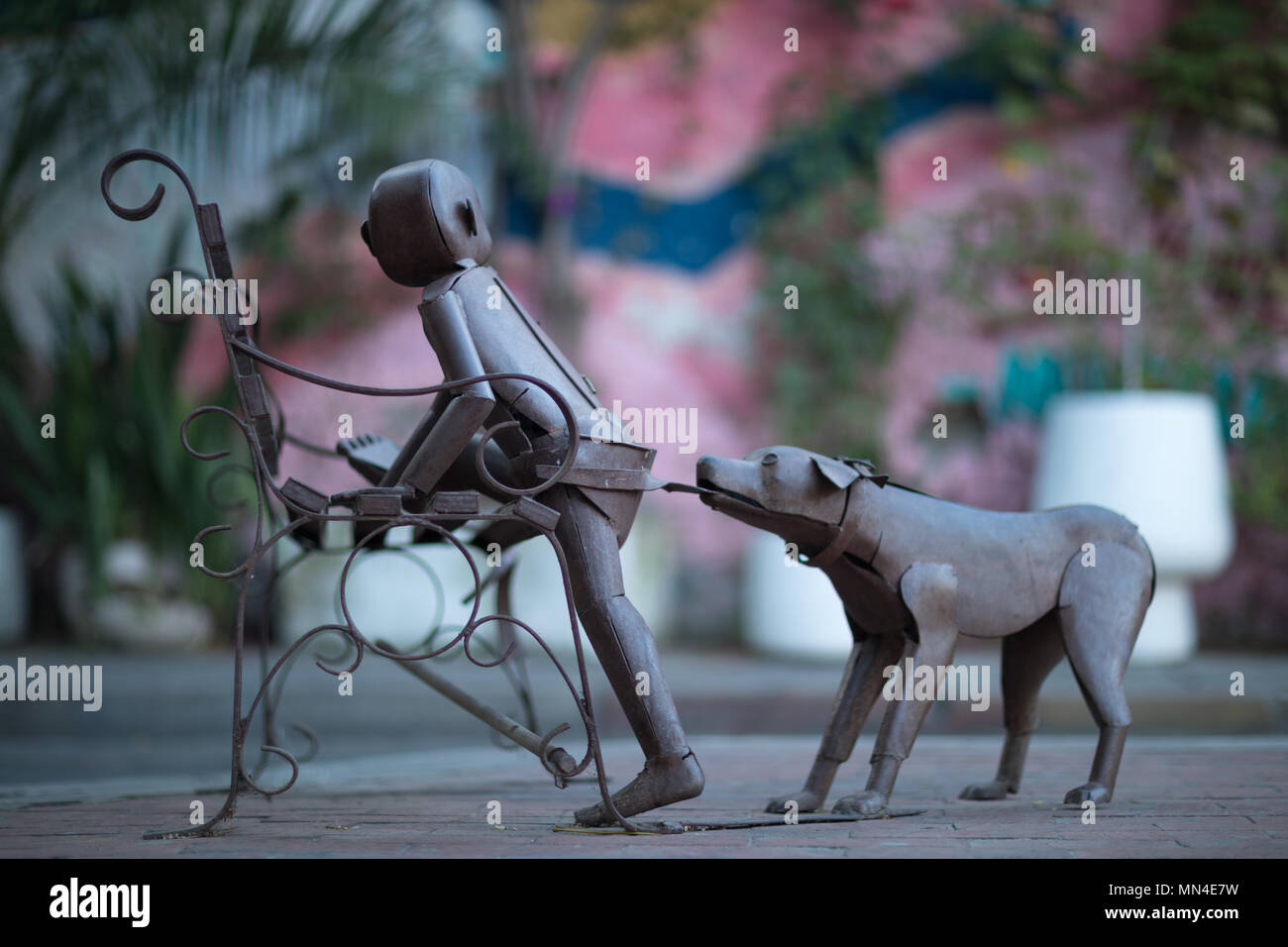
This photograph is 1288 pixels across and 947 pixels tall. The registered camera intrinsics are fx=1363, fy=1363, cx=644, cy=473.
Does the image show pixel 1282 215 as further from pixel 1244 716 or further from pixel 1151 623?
pixel 1244 716

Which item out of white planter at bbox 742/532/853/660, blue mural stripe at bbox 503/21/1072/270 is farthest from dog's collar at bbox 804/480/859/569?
blue mural stripe at bbox 503/21/1072/270

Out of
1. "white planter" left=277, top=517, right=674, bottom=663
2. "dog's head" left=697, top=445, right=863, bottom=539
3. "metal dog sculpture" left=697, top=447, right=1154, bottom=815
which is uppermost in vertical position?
"dog's head" left=697, top=445, right=863, bottom=539

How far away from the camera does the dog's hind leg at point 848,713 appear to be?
9.41 ft

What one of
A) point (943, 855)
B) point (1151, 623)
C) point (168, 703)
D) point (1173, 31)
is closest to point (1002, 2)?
point (1173, 31)

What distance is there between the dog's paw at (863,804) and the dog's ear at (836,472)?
618mm

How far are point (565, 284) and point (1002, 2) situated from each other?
294cm

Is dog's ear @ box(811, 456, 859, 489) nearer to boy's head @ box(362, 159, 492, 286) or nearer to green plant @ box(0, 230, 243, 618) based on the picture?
boy's head @ box(362, 159, 492, 286)

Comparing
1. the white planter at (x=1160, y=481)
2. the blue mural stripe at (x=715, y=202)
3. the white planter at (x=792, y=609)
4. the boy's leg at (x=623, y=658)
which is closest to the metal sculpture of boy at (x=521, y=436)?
the boy's leg at (x=623, y=658)

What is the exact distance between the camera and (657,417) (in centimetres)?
720

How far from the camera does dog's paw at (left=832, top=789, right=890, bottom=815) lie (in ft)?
8.87

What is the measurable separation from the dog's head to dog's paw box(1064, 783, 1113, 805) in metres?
0.79

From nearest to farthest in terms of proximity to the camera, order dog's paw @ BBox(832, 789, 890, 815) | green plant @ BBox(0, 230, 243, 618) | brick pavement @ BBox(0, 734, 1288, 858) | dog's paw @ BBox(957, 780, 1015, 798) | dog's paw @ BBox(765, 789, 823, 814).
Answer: brick pavement @ BBox(0, 734, 1288, 858), dog's paw @ BBox(832, 789, 890, 815), dog's paw @ BBox(765, 789, 823, 814), dog's paw @ BBox(957, 780, 1015, 798), green plant @ BBox(0, 230, 243, 618)

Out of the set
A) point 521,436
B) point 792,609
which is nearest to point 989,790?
point 521,436

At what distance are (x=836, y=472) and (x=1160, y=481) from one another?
3873 millimetres
